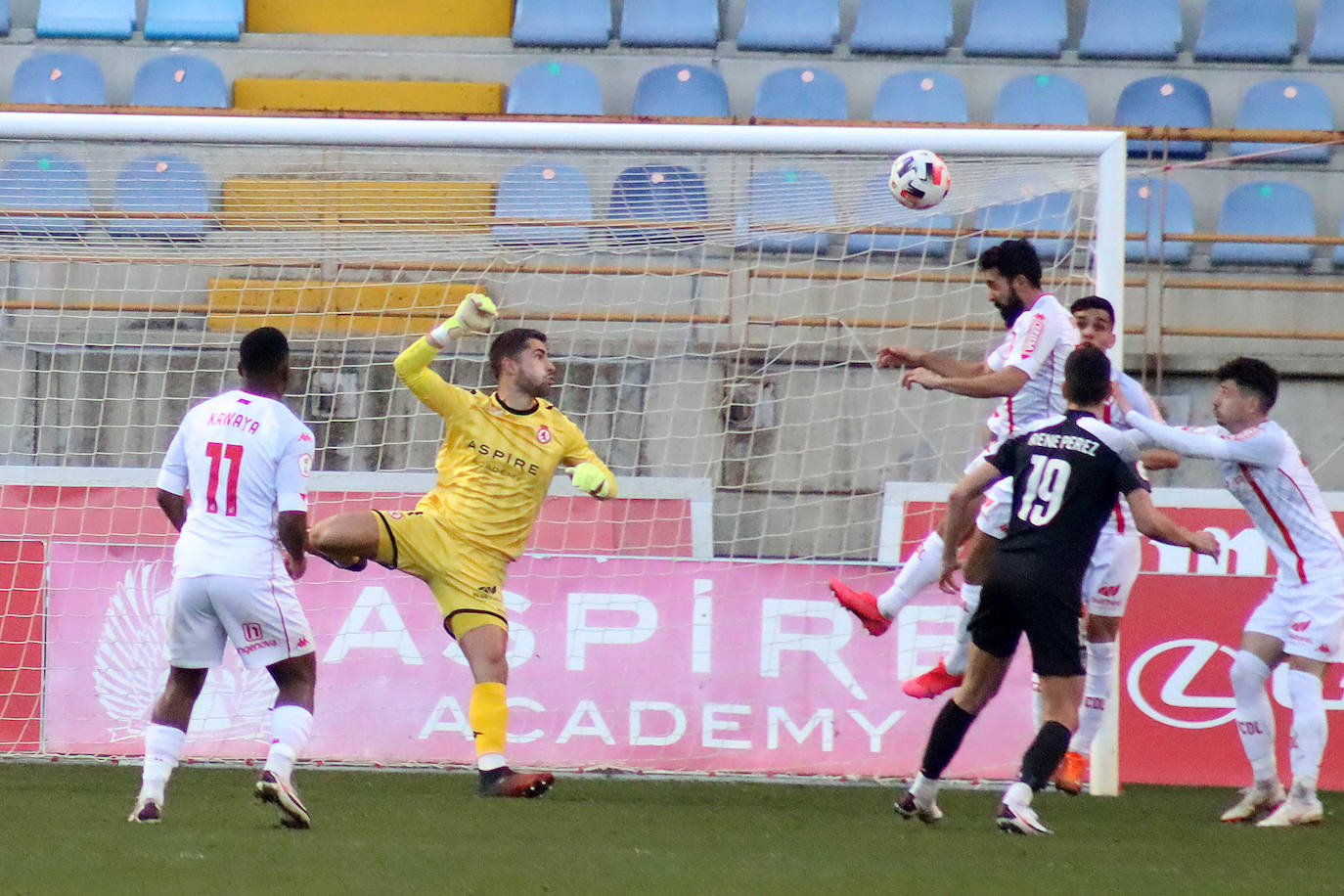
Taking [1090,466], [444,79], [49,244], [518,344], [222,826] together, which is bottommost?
[222,826]

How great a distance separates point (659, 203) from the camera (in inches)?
340

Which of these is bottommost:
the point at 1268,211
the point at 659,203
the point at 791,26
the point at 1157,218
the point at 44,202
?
the point at 44,202

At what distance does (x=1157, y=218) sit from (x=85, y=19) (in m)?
8.63

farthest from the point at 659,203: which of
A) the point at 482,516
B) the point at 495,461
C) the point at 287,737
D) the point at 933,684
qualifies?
the point at 287,737

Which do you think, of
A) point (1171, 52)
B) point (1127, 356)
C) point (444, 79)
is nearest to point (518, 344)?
point (1127, 356)

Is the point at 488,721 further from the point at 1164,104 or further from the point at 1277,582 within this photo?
the point at 1164,104

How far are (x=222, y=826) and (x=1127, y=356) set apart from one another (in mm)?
6818

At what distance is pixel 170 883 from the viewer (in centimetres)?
402

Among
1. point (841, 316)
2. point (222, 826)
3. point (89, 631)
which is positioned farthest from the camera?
point (841, 316)

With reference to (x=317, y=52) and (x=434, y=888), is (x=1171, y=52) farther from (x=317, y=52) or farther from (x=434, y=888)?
(x=434, y=888)

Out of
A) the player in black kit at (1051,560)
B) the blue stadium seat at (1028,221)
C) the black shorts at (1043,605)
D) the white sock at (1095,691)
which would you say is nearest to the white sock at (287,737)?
the player in black kit at (1051,560)

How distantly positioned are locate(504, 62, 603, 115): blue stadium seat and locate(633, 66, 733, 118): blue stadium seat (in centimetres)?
38

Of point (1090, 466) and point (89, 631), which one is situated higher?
point (1090, 466)

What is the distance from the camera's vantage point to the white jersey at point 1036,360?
6422mm
